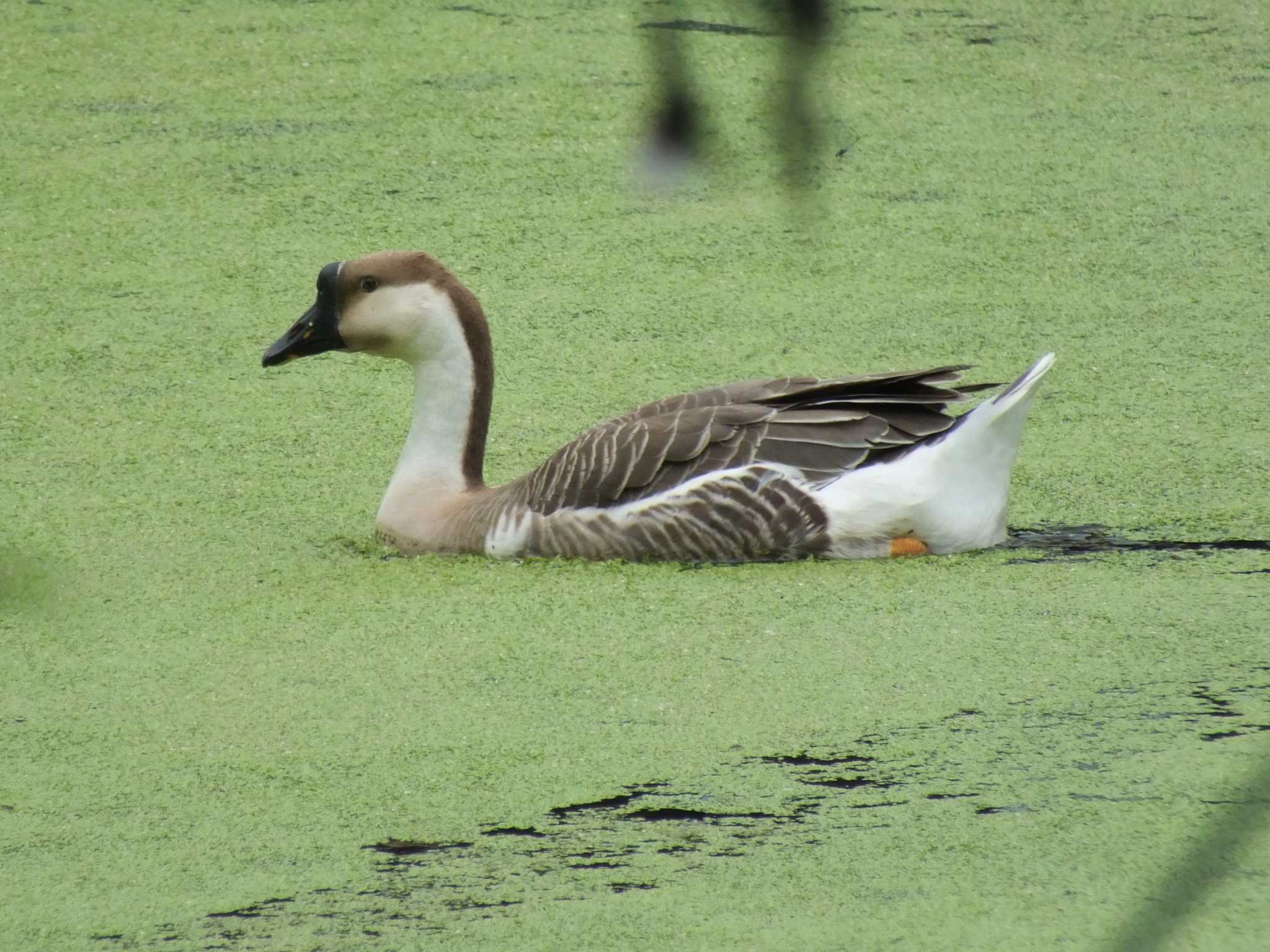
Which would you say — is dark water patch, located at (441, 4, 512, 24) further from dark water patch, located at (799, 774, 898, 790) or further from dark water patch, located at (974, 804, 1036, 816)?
dark water patch, located at (974, 804, 1036, 816)

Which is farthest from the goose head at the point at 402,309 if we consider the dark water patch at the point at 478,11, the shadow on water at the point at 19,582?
the dark water patch at the point at 478,11

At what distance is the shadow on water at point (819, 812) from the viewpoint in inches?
83.7

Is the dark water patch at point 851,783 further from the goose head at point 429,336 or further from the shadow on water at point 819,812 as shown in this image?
the goose head at point 429,336

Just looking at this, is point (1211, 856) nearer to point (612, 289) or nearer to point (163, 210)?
point (612, 289)

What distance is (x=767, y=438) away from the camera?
3.41 meters

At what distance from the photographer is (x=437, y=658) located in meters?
2.92

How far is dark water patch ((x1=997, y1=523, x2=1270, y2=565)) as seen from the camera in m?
3.32

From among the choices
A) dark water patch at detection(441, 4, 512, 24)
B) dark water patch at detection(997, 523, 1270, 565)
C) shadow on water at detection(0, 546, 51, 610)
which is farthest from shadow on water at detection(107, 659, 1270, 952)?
dark water patch at detection(441, 4, 512, 24)

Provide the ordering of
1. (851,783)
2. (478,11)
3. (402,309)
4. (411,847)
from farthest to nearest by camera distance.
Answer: (478,11) → (402,309) → (851,783) → (411,847)

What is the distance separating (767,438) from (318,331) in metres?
0.97

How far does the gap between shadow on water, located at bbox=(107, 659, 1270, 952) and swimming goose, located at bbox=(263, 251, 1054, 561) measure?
2.26ft

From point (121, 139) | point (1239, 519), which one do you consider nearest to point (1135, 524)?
point (1239, 519)

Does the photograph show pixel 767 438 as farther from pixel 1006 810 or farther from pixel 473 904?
pixel 473 904

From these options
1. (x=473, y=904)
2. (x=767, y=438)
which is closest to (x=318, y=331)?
(x=767, y=438)
